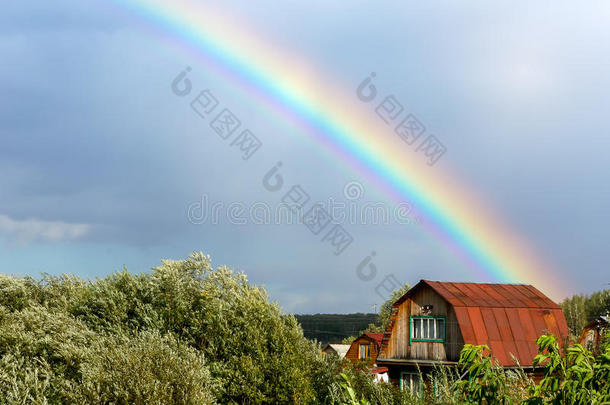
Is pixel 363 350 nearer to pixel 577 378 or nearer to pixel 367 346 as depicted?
pixel 367 346

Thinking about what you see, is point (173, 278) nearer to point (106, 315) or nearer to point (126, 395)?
point (106, 315)

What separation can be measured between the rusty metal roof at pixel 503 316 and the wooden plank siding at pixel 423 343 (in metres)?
0.50

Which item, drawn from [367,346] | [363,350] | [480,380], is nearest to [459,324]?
[480,380]

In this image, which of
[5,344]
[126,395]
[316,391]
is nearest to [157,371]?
[126,395]

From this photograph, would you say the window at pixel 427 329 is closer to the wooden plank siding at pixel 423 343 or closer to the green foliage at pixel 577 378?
the wooden plank siding at pixel 423 343

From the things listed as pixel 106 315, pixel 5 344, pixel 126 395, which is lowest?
pixel 126 395

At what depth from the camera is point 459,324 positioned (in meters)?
35.8

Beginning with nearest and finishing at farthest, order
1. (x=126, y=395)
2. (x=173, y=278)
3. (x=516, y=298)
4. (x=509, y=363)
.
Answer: (x=126, y=395) < (x=173, y=278) < (x=509, y=363) < (x=516, y=298)

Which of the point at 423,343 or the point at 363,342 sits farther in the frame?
the point at 363,342

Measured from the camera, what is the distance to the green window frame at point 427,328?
37.5 m

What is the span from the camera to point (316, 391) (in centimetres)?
2345

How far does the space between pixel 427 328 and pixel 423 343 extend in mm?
1020

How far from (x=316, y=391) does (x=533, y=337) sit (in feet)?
66.0

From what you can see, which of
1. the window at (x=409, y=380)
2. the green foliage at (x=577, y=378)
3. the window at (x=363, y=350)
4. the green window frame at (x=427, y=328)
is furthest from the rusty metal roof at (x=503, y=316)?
the window at (x=363, y=350)
